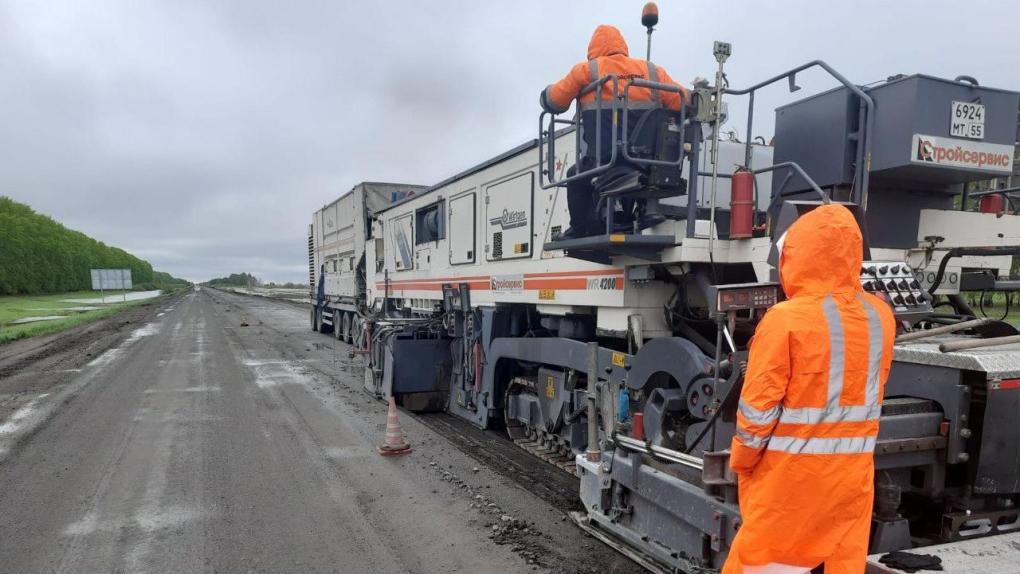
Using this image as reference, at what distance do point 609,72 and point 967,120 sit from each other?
2193mm

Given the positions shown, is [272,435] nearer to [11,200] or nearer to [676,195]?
[676,195]

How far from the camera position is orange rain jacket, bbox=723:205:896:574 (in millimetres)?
2080

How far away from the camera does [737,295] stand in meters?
2.72

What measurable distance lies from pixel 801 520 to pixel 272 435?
6.31m

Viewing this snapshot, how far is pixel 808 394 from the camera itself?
6.89 ft

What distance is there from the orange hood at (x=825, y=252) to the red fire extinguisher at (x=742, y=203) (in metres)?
1.61

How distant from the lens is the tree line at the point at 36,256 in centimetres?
5219

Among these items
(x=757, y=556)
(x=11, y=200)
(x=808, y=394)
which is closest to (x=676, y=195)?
(x=808, y=394)

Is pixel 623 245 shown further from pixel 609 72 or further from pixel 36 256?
pixel 36 256

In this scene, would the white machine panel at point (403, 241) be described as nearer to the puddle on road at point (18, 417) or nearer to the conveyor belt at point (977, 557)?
the puddle on road at point (18, 417)

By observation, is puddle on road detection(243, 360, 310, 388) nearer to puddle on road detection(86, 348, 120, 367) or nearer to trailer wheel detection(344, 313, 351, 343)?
puddle on road detection(86, 348, 120, 367)

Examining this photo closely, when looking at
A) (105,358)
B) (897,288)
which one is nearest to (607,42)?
(897,288)

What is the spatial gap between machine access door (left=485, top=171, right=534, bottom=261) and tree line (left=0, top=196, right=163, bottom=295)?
62119 mm

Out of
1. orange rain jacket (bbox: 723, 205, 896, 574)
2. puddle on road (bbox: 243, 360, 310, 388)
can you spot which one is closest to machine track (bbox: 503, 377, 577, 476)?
orange rain jacket (bbox: 723, 205, 896, 574)
